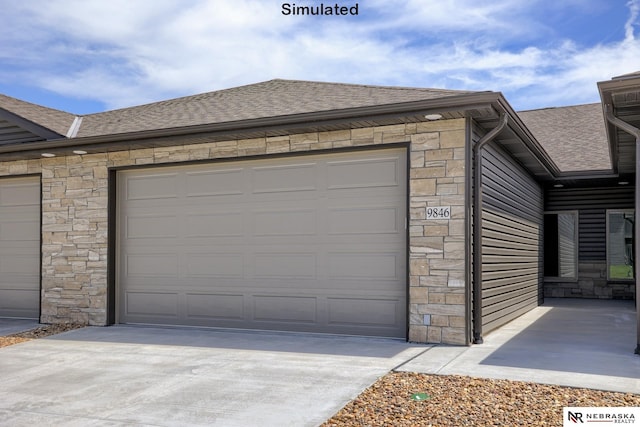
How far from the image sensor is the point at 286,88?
10367 millimetres

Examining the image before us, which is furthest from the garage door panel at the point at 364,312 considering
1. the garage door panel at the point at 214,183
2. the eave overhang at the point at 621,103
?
the eave overhang at the point at 621,103

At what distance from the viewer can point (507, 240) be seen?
9.66 m

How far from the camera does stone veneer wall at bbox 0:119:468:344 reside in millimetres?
7273

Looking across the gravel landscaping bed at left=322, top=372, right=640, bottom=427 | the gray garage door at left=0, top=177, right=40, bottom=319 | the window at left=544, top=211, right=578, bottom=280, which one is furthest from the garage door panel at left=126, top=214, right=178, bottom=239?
the window at left=544, top=211, right=578, bottom=280

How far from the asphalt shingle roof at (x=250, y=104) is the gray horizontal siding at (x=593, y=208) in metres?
7.78

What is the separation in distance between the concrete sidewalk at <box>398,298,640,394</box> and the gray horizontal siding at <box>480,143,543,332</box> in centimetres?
44

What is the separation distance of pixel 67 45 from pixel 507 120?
10877mm

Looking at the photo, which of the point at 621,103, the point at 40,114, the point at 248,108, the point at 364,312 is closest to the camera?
the point at 621,103

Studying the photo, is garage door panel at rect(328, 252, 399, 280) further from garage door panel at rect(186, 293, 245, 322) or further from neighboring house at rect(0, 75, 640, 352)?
garage door panel at rect(186, 293, 245, 322)

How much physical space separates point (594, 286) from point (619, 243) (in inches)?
46.6

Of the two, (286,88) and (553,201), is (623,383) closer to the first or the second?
(286,88)

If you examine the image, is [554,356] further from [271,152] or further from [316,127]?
[271,152]

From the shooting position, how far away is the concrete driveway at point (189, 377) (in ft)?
14.7

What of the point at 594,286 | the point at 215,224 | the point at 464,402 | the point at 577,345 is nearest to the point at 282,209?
the point at 215,224
